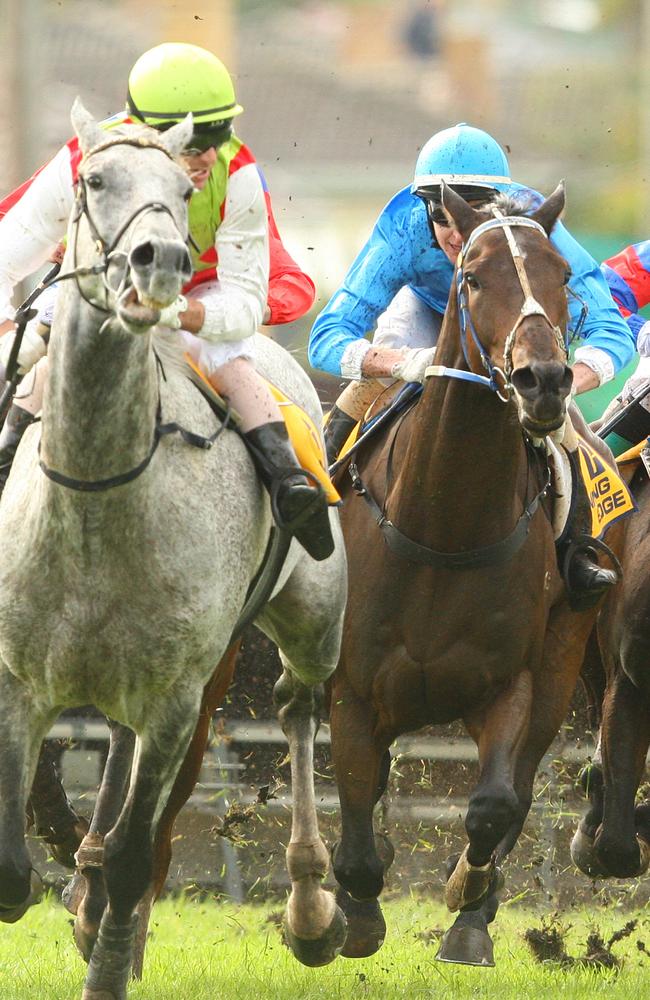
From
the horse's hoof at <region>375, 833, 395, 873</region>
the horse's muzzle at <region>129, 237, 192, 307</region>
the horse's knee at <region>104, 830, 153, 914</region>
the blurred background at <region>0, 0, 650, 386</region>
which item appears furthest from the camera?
the blurred background at <region>0, 0, 650, 386</region>

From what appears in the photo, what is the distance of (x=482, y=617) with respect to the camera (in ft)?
19.9

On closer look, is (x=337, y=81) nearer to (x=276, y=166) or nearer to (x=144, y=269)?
(x=276, y=166)

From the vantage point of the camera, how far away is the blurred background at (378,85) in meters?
9.11

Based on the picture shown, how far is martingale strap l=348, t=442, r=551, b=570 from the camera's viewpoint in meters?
6.07

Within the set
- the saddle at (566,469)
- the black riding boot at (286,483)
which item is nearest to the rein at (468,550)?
the saddle at (566,469)

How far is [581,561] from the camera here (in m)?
6.45

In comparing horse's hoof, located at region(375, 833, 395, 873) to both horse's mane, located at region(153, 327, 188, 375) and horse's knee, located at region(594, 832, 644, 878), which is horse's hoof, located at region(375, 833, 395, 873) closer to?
horse's knee, located at region(594, 832, 644, 878)

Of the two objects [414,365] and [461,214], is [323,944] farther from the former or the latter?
[461,214]

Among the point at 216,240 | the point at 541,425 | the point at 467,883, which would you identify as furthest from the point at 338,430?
the point at 541,425

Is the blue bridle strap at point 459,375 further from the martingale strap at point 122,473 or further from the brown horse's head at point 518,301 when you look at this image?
the martingale strap at point 122,473

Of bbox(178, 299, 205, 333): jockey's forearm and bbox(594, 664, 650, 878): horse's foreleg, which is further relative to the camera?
bbox(594, 664, 650, 878): horse's foreleg

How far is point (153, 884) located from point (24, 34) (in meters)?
4.39

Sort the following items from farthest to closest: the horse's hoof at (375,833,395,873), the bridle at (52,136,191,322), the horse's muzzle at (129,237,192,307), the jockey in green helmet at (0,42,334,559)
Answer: the horse's hoof at (375,833,395,873) < the jockey in green helmet at (0,42,334,559) < the bridle at (52,136,191,322) < the horse's muzzle at (129,237,192,307)

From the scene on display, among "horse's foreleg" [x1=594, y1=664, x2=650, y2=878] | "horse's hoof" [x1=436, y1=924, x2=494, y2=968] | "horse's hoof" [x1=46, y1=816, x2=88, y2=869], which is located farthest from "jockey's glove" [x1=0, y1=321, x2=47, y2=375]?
"horse's foreleg" [x1=594, y1=664, x2=650, y2=878]
